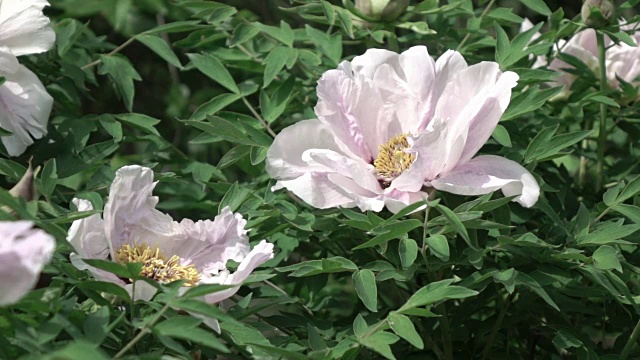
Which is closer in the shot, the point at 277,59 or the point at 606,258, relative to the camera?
the point at 606,258

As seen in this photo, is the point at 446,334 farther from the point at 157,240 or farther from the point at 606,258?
the point at 157,240

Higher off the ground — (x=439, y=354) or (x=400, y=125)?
(x=400, y=125)

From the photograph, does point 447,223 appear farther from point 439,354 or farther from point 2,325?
point 2,325

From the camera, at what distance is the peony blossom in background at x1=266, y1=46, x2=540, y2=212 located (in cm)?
100

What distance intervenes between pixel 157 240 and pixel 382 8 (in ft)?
1.31

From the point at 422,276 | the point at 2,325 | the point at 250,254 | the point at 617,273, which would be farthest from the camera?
the point at 422,276

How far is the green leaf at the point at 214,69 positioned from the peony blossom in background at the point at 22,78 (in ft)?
0.62

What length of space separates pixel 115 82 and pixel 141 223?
1.11 ft

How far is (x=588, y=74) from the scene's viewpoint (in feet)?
4.28

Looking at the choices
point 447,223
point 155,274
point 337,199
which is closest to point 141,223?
point 155,274

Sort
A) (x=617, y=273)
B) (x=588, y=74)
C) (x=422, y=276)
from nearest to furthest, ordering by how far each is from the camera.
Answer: (x=617, y=273), (x=422, y=276), (x=588, y=74)

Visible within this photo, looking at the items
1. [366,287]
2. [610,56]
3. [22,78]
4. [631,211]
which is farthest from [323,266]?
[610,56]

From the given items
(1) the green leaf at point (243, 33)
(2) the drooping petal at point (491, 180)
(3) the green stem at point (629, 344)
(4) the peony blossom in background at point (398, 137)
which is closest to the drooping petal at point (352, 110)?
(4) the peony blossom in background at point (398, 137)

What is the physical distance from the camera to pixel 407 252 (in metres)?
0.94
